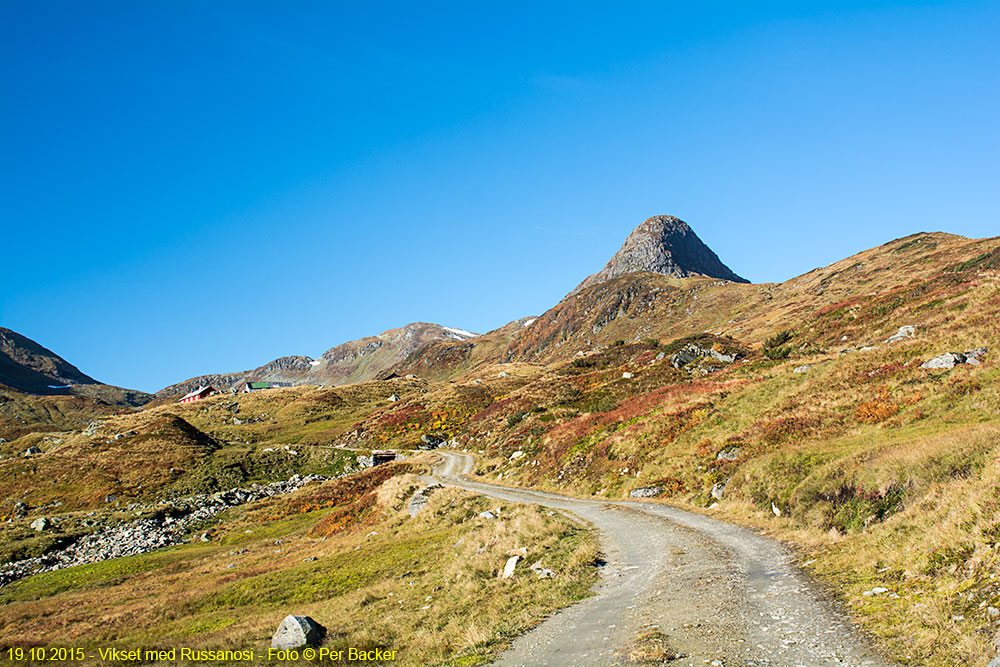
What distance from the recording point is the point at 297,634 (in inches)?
636

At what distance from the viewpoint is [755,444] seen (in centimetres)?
2972

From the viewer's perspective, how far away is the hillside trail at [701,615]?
35.0 ft

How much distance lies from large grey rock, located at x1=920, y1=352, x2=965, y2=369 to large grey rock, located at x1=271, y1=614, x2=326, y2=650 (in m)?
33.1

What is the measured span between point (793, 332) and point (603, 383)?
106 ft

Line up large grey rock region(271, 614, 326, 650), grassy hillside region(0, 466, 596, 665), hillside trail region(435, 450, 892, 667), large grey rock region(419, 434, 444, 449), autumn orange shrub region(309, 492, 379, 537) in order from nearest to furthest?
hillside trail region(435, 450, 892, 667), large grey rock region(271, 614, 326, 650), grassy hillside region(0, 466, 596, 665), autumn orange shrub region(309, 492, 379, 537), large grey rock region(419, 434, 444, 449)

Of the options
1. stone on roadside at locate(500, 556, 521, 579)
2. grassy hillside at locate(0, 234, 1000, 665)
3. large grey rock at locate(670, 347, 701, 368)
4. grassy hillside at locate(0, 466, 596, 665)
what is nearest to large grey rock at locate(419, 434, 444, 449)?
grassy hillside at locate(0, 234, 1000, 665)

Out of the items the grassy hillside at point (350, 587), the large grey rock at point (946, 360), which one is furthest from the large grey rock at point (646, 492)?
the large grey rock at point (946, 360)

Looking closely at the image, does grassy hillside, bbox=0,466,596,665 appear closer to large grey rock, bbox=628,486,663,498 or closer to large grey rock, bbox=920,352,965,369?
large grey rock, bbox=628,486,663,498

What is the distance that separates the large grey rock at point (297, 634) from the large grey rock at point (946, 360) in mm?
33099

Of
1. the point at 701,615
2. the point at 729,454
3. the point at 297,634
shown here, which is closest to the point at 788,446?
the point at 729,454

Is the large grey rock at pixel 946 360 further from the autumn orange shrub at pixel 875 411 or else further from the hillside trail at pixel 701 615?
→ the hillside trail at pixel 701 615

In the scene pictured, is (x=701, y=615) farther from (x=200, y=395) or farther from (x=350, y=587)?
(x=200, y=395)

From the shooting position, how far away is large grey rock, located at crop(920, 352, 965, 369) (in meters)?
28.7

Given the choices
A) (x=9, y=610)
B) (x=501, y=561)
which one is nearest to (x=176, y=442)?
(x=9, y=610)
